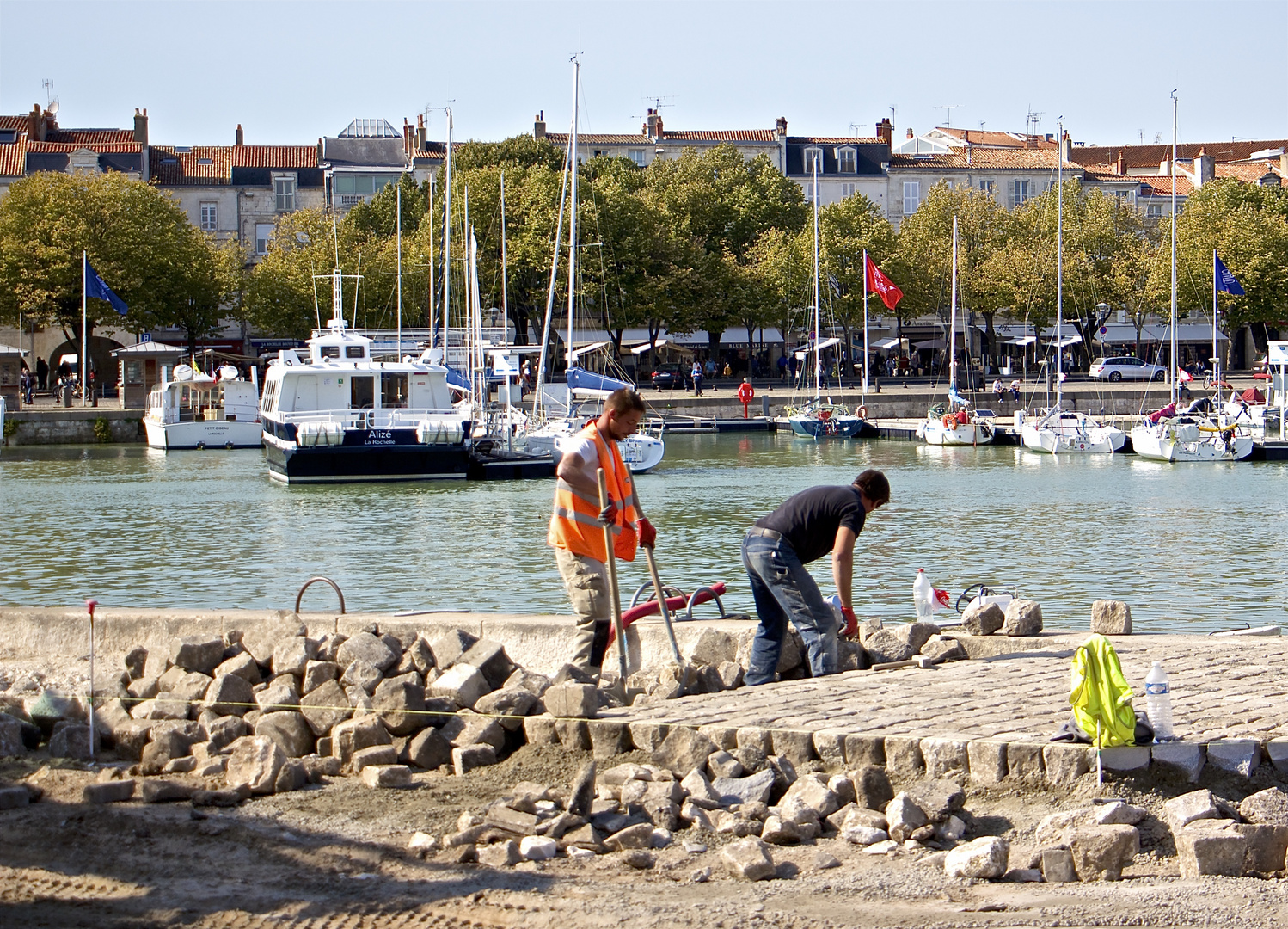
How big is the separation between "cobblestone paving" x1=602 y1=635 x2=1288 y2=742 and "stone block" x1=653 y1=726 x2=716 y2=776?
21cm

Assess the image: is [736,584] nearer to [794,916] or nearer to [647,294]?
[794,916]

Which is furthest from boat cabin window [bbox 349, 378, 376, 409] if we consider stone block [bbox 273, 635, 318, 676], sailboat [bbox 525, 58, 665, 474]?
stone block [bbox 273, 635, 318, 676]

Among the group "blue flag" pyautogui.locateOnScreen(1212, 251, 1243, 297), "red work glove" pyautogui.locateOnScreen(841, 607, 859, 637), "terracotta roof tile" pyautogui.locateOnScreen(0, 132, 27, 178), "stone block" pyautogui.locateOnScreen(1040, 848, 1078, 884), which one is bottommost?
"stone block" pyautogui.locateOnScreen(1040, 848, 1078, 884)

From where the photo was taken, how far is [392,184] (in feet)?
249

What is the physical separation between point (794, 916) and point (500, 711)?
2827 mm

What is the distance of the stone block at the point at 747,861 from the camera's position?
631 centimetres

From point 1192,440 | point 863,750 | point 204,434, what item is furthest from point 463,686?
point 204,434

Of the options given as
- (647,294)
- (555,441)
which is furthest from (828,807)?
(647,294)

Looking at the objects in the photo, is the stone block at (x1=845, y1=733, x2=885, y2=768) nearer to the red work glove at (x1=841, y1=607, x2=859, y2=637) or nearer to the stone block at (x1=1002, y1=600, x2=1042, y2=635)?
the red work glove at (x1=841, y1=607, x2=859, y2=637)

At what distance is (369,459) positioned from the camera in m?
36.5

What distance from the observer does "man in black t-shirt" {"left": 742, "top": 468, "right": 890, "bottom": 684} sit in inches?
334

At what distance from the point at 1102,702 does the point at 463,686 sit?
12.0ft

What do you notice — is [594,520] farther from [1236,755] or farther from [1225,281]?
[1225,281]

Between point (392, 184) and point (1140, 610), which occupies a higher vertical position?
point (392, 184)
